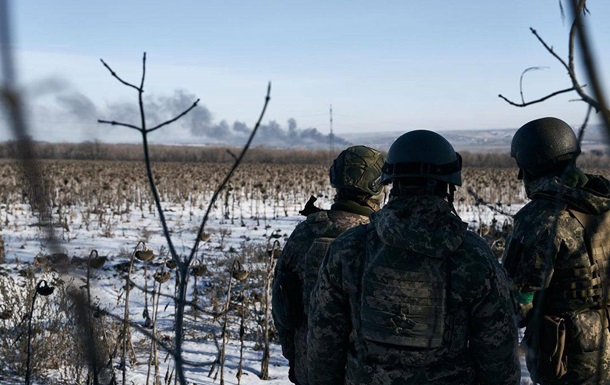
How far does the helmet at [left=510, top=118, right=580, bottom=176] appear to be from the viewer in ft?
10.2

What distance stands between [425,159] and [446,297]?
0.54 m

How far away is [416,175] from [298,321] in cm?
112

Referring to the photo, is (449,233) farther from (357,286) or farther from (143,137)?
(143,137)

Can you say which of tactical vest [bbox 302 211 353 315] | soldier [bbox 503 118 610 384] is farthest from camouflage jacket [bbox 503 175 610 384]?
tactical vest [bbox 302 211 353 315]

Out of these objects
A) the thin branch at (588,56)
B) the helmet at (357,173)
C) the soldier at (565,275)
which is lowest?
the soldier at (565,275)

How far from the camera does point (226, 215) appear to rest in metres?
15.7

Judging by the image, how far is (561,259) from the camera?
Answer: 291 centimetres

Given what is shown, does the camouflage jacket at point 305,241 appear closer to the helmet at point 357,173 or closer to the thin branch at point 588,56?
the helmet at point 357,173

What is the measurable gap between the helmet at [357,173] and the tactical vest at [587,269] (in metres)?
0.96

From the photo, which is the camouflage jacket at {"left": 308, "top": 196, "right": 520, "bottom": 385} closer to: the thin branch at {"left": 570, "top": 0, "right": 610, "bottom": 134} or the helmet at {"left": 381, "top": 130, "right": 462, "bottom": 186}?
the helmet at {"left": 381, "top": 130, "right": 462, "bottom": 186}

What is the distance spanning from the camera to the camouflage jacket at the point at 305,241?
3.04 metres

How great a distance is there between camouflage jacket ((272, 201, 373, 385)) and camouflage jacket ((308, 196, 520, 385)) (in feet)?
2.26

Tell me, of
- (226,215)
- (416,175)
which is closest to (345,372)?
(416,175)

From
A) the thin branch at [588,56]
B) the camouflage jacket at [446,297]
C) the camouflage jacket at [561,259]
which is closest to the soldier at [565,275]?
the camouflage jacket at [561,259]
